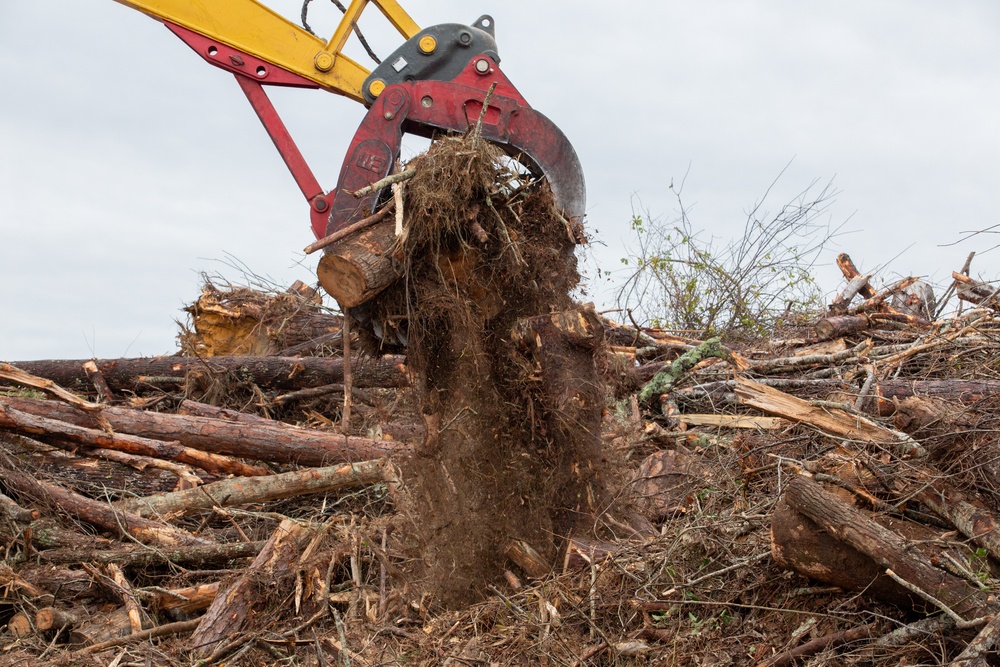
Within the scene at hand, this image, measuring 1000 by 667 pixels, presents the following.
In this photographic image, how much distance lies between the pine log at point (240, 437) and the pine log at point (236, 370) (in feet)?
3.61

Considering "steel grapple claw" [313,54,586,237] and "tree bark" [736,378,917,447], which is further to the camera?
"steel grapple claw" [313,54,586,237]

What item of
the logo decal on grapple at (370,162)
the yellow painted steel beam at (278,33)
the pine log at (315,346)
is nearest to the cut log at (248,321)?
the pine log at (315,346)

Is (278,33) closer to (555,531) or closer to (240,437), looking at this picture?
(240,437)

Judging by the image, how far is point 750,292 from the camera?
11273mm

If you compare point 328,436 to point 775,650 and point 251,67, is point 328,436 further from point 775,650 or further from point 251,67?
point 775,650

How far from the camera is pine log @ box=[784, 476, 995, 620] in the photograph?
3.26 m

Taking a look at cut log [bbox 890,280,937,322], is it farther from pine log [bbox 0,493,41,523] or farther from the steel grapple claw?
pine log [bbox 0,493,41,523]

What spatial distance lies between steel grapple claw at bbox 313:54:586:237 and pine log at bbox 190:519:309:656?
1.74m

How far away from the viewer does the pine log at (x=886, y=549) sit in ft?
10.7

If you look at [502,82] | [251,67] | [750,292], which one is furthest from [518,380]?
[750,292]

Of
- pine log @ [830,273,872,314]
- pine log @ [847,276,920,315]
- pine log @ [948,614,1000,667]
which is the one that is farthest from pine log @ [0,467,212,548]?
pine log @ [830,273,872,314]

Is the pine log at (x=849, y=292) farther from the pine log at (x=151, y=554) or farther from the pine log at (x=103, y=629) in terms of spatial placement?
the pine log at (x=103, y=629)

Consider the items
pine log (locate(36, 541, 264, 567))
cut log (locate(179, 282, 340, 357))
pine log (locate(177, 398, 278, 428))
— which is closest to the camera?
pine log (locate(36, 541, 264, 567))

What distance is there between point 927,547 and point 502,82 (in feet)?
9.88
